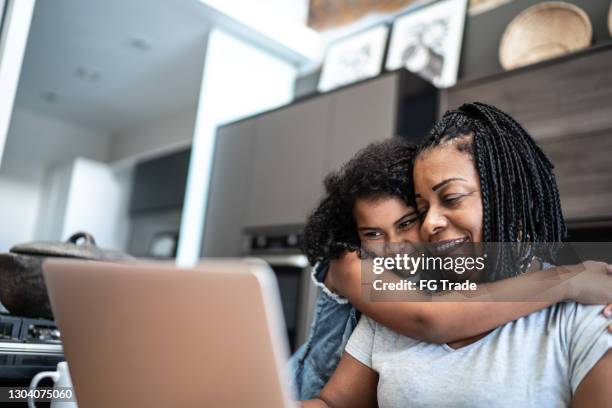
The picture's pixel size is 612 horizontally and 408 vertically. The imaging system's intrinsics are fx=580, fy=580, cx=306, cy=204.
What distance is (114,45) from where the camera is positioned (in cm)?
402

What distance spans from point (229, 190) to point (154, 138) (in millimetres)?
2286

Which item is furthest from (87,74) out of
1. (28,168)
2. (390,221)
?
(390,221)

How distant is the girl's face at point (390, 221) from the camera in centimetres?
121

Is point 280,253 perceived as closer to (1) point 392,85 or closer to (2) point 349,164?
(1) point 392,85

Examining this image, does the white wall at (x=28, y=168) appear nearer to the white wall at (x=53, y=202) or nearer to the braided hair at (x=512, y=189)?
the white wall at (x=53, y=202)

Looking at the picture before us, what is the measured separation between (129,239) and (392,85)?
11.2 ft

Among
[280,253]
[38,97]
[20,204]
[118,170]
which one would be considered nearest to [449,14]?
[280,253]

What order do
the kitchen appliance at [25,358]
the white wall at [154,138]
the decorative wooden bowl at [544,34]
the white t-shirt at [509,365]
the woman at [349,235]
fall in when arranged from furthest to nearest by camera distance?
the white wall at [154,138] < the decorative wooden bowl at [544,34] < the woman at [349,235] < the kitchen appliance at [25,358] < the white t-shirt at [509,365]

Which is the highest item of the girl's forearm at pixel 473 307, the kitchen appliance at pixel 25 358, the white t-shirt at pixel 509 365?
the girl's forearm at pixel 473 307

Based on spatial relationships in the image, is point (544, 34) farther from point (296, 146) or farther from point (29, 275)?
point (29, 275)

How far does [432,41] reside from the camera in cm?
325

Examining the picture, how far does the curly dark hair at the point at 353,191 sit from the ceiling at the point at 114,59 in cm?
245

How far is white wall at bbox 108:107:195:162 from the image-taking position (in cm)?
527

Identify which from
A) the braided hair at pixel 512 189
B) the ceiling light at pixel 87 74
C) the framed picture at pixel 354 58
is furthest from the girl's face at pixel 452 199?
the ceiling light at pixel 87 74
